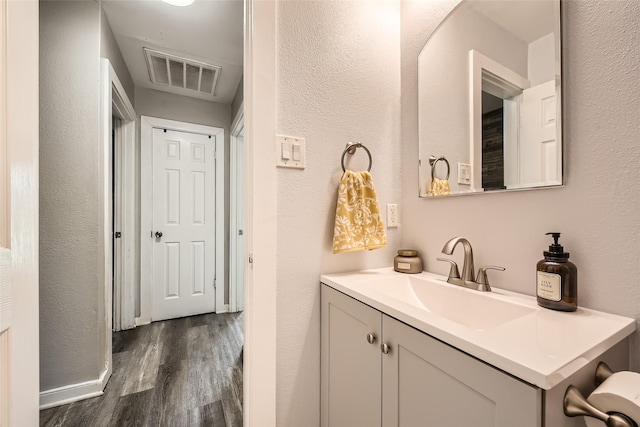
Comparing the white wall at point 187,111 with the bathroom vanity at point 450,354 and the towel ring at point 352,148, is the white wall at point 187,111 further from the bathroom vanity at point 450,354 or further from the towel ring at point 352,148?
the bathroom vanity at point 450,354

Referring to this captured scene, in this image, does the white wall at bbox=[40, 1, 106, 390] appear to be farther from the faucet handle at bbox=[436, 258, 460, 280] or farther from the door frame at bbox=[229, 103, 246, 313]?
the faucet handle at bbox=[436, 258, 460, 280]

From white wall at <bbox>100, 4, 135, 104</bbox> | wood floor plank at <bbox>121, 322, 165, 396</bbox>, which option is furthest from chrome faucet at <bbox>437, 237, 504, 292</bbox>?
white wall at <bbox>100, 4, 135, 104</bbox>

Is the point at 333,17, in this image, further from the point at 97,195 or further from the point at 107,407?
the point at 107,407

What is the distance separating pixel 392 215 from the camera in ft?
4.33

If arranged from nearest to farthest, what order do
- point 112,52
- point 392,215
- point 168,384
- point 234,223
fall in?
point 392,215 → point 168,384 → point 112,52 → point 234,223

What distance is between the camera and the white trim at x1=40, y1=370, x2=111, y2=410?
4.95 feet

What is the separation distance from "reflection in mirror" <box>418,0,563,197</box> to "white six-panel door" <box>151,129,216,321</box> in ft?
7.78

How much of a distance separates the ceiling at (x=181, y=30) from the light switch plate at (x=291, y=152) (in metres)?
1.26

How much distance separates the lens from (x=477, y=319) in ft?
2.92

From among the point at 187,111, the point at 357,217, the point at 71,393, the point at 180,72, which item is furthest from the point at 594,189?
the point at 187,111

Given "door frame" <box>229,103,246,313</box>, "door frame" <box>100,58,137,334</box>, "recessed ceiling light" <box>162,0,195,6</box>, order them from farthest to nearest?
"door frame" <box>229,103,246,313</box>, "door frame" <box>100,58,137,334</box>, "recessed ceiling light" <box>162,0,195,6</box>

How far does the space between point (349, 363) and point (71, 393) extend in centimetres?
173

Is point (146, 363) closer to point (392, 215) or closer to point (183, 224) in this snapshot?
point (183, 224)

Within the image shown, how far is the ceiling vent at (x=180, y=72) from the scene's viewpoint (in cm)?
222
